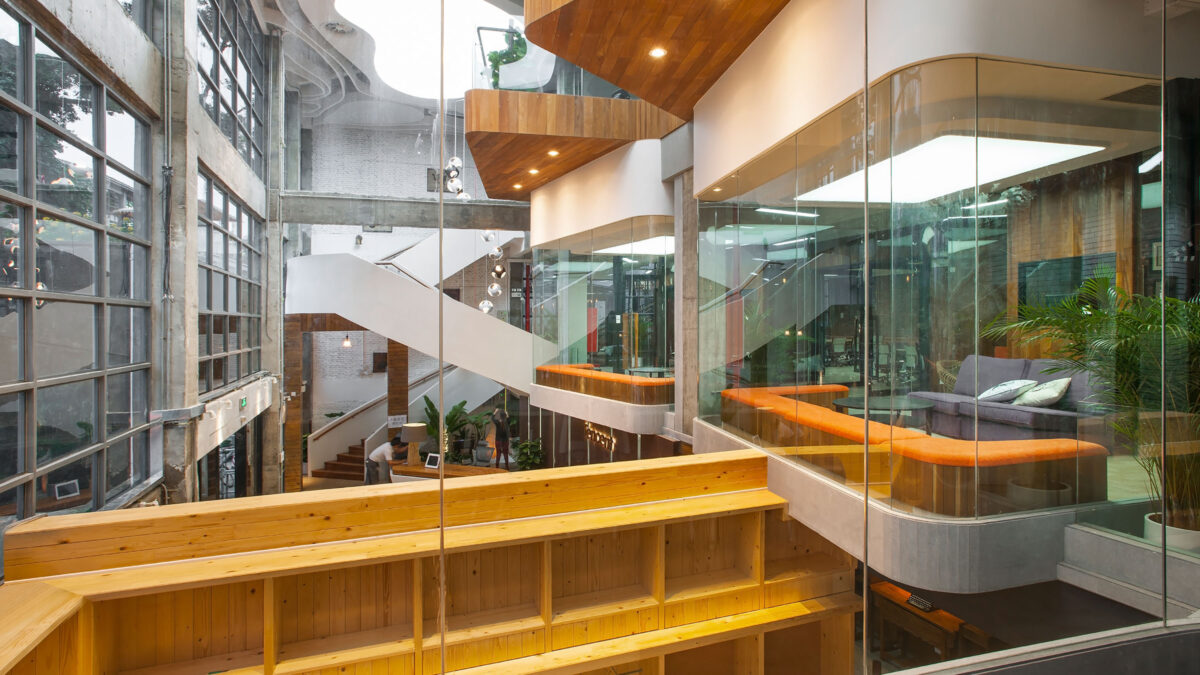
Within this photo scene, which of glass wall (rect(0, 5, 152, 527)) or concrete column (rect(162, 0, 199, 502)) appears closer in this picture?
glass wall (rect(0, 5, 152, 527))

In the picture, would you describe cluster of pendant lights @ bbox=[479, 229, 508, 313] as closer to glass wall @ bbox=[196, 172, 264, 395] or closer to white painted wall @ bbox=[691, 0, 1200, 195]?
glass wall @ bbox=[196, 172, 264, 395]

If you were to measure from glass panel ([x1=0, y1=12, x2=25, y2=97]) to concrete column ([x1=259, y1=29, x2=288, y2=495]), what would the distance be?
1.98 feet

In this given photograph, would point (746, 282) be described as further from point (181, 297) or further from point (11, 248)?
point (11, 248)

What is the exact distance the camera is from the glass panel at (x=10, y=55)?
1.53 meters

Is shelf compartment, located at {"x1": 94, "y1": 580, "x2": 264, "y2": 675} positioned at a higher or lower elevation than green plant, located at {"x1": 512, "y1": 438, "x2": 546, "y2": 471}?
lower

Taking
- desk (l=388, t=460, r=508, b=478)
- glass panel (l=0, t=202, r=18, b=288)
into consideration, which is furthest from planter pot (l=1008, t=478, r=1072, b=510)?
glass panel (l=0, t=202, r=18, b=288)

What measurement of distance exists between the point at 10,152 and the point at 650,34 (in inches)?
100

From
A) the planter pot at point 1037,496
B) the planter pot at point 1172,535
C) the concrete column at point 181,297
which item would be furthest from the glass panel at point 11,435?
the planter pot at point 1172,535

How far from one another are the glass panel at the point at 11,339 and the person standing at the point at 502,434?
1.37 metres

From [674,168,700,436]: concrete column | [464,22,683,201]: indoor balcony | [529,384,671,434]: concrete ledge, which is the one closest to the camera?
[464,22,683,201]: indoor balcony

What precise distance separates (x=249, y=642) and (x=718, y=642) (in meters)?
1.65

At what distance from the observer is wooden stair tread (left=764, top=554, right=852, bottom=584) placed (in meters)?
2.40

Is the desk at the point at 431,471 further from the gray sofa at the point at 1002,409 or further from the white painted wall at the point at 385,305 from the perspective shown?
the gray sofa at the point at 1002,409

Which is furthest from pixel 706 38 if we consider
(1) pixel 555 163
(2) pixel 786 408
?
(1) pixel 555 163
